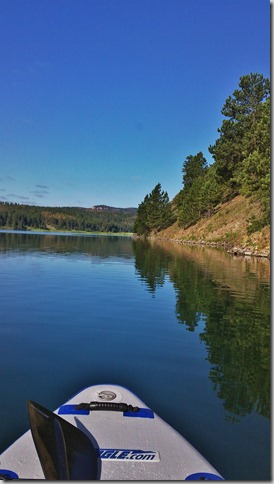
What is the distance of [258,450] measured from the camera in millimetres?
5539

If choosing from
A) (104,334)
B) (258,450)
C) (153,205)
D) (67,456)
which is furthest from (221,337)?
(153,205)

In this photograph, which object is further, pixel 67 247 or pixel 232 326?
pixel 67 247

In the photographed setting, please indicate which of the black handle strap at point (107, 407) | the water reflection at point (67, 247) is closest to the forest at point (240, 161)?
the water reflection at point (67, 247)

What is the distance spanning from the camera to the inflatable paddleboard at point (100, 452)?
165 inches

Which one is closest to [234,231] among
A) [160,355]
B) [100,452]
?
[160,355]

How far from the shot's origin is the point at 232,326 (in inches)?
504

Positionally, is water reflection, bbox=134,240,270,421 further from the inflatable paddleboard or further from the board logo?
the board logo

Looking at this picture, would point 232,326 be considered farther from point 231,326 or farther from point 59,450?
point 59,450

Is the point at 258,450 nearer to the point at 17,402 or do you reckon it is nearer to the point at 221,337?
the point at 17,402

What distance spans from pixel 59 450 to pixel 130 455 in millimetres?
1034

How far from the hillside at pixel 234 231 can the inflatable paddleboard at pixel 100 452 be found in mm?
44201

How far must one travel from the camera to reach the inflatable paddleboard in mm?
4195

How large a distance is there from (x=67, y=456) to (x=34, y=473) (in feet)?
1.65

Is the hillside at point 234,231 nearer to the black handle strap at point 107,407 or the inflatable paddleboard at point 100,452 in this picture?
the black handle strap at point 107,407
